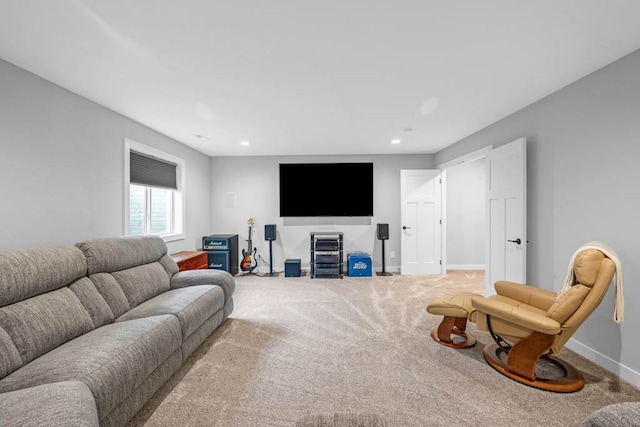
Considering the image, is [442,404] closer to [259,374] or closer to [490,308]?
[490,308]

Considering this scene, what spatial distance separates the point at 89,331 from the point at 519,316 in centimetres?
314

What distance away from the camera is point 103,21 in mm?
1711

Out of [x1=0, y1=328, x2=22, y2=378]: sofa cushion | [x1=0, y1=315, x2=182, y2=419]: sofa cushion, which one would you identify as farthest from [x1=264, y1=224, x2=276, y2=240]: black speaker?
[x1=0, y1=328, x2=22, y2=378]: sofa cushion

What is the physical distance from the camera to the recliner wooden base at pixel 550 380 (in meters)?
1.99

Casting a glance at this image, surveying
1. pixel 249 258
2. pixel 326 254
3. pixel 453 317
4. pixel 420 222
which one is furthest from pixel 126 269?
pixel 420 222

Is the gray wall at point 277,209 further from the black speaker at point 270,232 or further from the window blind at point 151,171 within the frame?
the window blind at point 151,171

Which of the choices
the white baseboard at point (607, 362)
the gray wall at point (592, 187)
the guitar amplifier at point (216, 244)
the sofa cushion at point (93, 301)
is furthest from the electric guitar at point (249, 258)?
the white baseboard at point (607, 362)

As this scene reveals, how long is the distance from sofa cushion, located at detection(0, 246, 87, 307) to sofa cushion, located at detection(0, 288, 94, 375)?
6cm

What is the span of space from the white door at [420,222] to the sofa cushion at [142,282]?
428 cm

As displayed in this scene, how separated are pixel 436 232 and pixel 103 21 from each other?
219 inches

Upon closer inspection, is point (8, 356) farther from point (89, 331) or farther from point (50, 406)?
point (50, 406)

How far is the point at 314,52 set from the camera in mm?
2059

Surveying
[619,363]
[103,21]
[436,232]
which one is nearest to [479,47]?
[103,21]

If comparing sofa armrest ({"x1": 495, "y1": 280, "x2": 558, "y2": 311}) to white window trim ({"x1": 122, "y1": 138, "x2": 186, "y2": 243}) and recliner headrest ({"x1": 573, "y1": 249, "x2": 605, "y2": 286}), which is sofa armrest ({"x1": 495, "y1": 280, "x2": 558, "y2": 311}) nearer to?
recliner headrest ({"x1": 573, "y1": 249, "x2": 605, "y2": 286})
